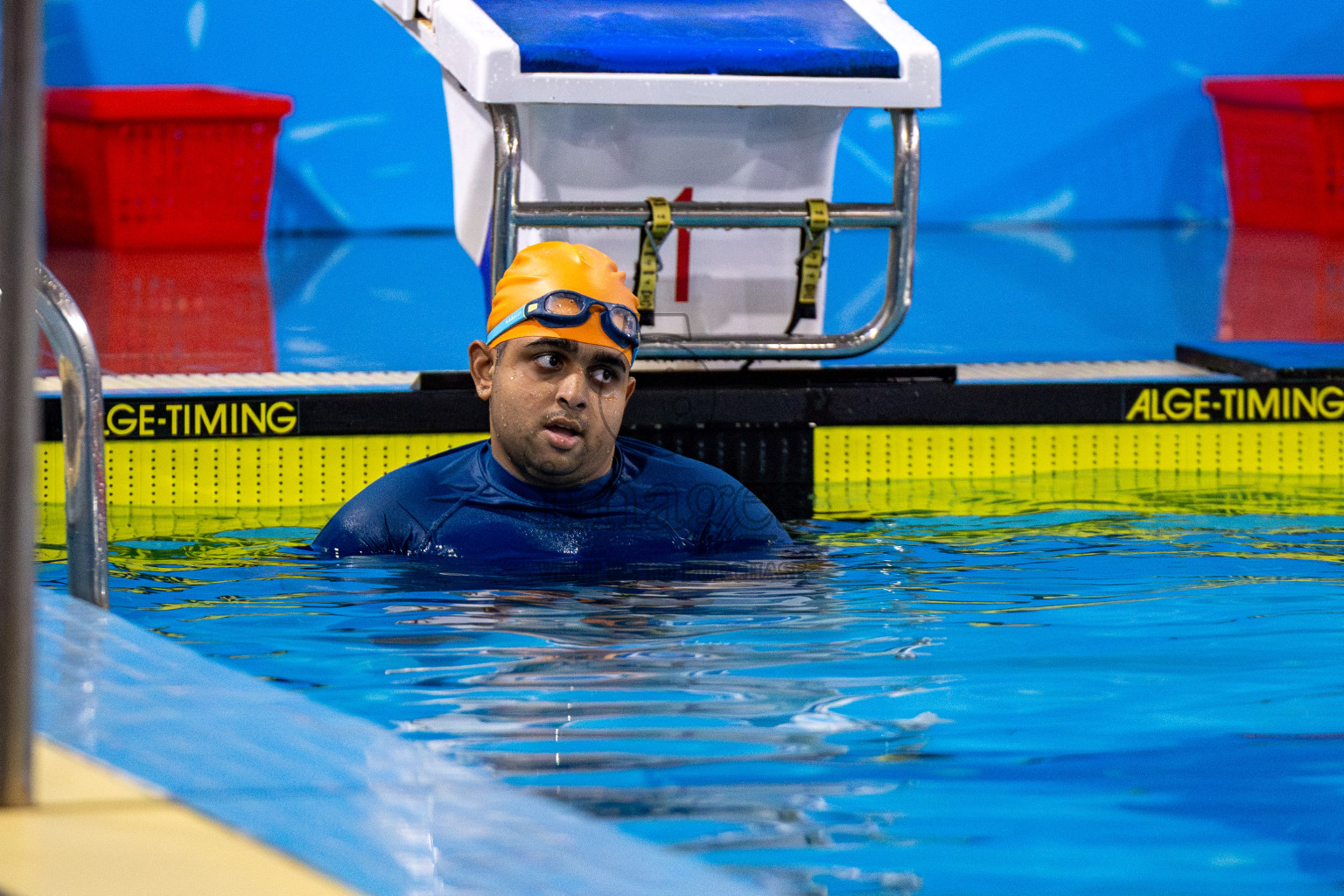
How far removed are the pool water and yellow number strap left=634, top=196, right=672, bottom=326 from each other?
2.52 feet

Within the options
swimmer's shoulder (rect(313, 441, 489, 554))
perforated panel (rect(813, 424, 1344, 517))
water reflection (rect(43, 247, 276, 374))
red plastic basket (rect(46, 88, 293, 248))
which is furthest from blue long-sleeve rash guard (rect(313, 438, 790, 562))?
red plastic basket (rect(46, 88, 293, 248))

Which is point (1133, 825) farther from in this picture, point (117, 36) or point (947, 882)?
point (117, 36)

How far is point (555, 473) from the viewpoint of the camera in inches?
141

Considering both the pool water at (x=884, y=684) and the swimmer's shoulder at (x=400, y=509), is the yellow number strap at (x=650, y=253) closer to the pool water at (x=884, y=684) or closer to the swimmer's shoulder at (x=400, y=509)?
the pool water at (x=884, y=684)

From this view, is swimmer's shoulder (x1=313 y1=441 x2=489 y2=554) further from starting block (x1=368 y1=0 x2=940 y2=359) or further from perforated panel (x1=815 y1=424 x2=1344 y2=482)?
perforated panel (x1=815 y1=424 x2=1344 y2=482)

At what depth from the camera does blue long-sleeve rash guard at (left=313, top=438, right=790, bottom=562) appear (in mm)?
3645

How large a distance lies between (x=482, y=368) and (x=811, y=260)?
134 centimetres

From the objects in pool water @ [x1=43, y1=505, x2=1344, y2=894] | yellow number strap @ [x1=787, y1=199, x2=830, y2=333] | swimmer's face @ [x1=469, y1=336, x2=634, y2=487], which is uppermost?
yellow number strap @ [x1=787, y1=199, x2=830, y2=333]

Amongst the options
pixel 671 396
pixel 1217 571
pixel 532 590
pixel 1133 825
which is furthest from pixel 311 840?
pixel 671 396

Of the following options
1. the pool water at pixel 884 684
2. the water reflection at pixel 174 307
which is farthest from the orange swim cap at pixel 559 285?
the water reflection at pixel 174 307

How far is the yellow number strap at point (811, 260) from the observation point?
467cm

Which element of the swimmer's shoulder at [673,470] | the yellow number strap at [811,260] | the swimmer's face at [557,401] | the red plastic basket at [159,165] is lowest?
the swimmer's shoulder at [673,470]

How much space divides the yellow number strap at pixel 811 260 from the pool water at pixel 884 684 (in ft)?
2.50

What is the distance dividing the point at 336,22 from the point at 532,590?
815 cm
